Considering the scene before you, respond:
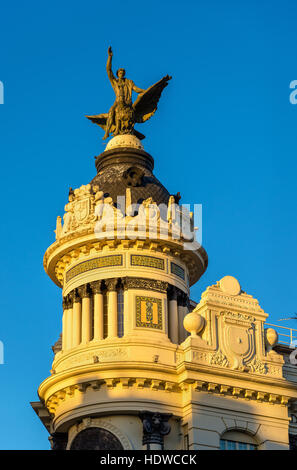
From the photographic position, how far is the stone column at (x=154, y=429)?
46.7 metres

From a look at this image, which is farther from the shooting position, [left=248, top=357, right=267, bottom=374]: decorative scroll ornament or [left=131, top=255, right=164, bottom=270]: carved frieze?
[left=131, top=255, right=164, bottom=270]: carved frieze

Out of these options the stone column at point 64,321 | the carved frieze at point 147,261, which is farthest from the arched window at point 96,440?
the carved frieze at point 147,261

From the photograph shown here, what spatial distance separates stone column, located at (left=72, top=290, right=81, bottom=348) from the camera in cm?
5110

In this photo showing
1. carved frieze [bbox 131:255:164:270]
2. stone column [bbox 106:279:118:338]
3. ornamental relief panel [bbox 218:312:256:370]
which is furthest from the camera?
carved frieze [bbox 131:255:164:270]

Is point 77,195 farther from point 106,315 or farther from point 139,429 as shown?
point 139,429

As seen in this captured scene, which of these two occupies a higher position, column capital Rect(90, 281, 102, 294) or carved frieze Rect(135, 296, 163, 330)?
column capital Rect(90, 281, 102, 294)

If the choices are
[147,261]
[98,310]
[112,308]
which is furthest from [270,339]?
[98,310]

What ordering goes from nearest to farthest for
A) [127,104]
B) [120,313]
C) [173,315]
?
[120,313] → [173,315] → [127,104]

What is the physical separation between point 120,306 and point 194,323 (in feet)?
12.0

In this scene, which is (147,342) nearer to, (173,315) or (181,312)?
(173,315)

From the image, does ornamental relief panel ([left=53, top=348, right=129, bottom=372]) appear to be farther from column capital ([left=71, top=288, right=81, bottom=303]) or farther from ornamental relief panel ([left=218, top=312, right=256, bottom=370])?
ornamental relief panel ([left=218, top=312, right=256, bottom=370])

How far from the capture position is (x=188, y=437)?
155 feet

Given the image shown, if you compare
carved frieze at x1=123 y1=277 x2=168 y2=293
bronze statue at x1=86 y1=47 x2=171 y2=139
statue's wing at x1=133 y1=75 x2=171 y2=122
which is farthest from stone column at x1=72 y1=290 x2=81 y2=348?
statue's wing at x1=133 y1=75 x2=171 y2=122

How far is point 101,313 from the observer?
167 feet
